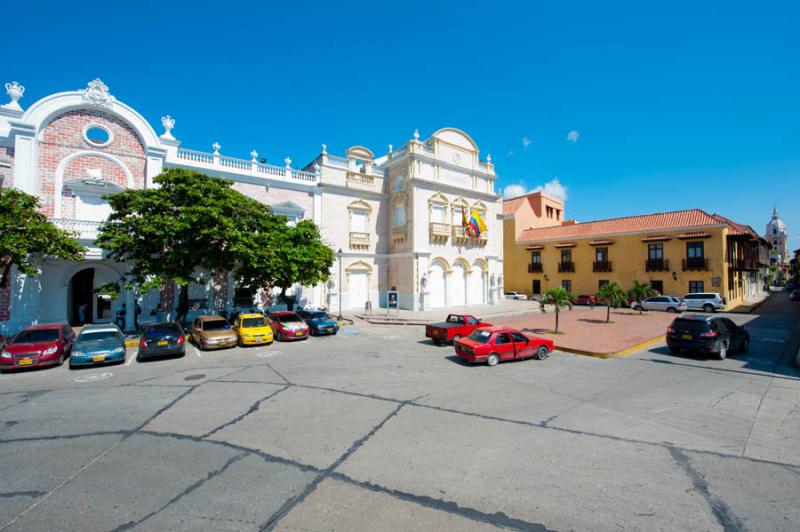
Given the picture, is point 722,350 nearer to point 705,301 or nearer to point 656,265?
point 705,301

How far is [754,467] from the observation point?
5.82 meters

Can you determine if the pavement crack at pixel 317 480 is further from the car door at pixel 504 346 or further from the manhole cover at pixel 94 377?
the manhole cover at pixel 94 377

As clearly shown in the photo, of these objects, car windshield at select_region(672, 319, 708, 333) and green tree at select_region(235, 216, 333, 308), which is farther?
green tree at select_region(235, 216, 333, 308)

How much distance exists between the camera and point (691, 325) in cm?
1402

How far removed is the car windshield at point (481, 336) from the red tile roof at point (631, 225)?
99.9 feet

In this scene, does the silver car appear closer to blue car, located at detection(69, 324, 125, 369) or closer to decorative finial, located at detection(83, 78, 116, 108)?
blue car, located at detection(69, 324, 125, 369)

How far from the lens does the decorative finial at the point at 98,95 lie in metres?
20.7

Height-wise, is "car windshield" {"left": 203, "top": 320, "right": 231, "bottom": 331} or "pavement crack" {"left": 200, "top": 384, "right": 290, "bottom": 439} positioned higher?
"car windshield" {"left": 203, "top": 320, "right": 231, "bottom": 331}

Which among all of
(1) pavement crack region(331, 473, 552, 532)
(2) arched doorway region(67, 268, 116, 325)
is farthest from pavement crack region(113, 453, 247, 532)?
(2) arched doorway region(67, 268, 116, 325)

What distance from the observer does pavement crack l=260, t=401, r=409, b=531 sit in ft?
14.6

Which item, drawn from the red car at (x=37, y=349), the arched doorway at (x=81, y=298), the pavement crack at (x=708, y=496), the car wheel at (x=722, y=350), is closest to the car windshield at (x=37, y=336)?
the red car at (x=37, y=349)

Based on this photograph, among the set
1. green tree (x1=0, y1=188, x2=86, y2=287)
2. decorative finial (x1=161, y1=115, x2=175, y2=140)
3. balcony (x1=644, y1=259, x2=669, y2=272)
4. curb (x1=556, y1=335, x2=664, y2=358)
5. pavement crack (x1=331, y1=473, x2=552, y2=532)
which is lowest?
curb (x1=556, y1=335, x2=664, y2=358)

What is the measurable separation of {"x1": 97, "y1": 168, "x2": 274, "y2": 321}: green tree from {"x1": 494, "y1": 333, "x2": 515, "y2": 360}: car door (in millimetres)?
12769

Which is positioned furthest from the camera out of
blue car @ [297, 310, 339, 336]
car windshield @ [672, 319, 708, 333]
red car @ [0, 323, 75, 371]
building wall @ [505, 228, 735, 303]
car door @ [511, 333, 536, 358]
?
building wall @ [505, 228, 735, 303]
